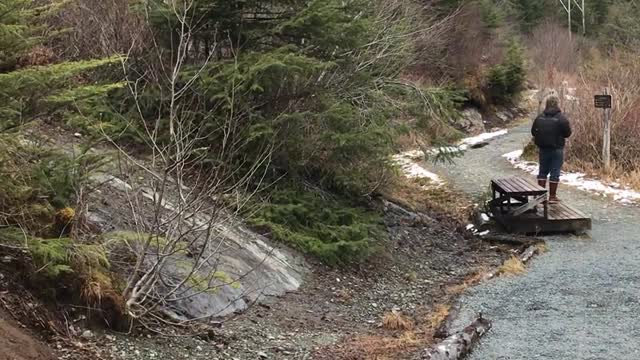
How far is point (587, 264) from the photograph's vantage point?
936cm

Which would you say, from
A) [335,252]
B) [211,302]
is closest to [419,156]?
[335,252]

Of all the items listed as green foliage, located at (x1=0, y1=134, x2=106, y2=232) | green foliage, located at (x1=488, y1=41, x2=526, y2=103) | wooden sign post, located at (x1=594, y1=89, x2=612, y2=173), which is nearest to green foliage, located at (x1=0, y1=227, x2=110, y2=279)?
green foliage, located at (x1=0, y1=134, x2=106, y2=232)

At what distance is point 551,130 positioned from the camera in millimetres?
12070

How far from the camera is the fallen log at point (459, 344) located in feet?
18.7

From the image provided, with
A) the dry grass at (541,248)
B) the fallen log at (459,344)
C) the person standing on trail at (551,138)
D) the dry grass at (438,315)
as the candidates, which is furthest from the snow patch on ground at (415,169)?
the fallen log at (459,344)

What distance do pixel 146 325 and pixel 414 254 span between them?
571cm

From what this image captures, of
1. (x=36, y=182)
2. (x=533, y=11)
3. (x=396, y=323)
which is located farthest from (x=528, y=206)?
(x=533, y=11)

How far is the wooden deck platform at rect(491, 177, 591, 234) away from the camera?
1120 cm

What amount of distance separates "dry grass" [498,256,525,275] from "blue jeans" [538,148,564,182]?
3.48 metres

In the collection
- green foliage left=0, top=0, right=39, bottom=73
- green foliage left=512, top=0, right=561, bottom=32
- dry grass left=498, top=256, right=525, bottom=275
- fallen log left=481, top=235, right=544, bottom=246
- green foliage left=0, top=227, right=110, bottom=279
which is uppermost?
green foliage left=0, top=0, right=39, bottom=73

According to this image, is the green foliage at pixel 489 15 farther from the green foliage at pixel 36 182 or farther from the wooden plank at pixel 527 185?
the green foliage at pixel 36 182

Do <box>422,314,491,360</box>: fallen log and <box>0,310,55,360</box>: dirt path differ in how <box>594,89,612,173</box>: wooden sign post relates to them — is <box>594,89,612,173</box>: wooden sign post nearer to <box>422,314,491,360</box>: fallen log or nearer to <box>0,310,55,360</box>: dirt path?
<box>422,314,491,360</box>: fallen log

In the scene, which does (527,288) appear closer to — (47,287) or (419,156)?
(47,287)

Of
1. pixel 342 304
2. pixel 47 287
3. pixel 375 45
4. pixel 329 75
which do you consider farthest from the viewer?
pixel 375 45
